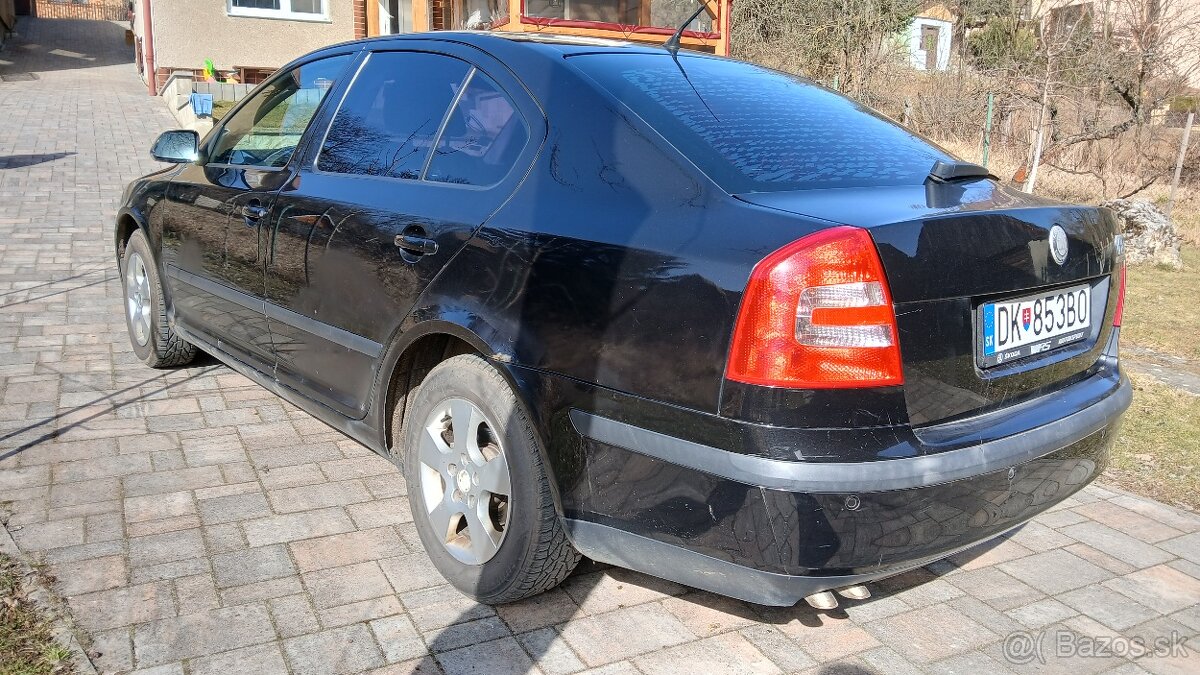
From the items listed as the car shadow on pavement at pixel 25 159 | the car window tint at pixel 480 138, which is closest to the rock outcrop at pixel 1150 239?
the car window tint at pixel 480 138

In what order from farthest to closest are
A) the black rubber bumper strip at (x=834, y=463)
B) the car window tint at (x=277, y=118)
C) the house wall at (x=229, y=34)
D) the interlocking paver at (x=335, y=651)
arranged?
the house wall at (x=229, y=34) → the car window tint at (x=277, y=118) → the interlocking paver at (x=335, y=651) → the black rubber bumper strip at (x=834, y=463)

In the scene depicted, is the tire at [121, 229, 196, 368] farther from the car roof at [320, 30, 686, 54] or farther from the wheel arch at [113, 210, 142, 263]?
the car roof at [320, 30, 686, 54]

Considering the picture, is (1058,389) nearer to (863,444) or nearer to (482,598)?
(863,444)

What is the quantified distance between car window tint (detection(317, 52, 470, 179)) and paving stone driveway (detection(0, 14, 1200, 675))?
4.14 ft

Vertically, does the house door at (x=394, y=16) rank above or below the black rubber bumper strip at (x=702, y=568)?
above

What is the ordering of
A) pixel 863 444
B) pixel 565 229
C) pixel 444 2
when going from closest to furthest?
1. pixel 863 444
2. pixel 565 229
3. pixel 444 2

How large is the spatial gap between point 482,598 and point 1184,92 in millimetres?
12542

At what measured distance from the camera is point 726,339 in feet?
7.39

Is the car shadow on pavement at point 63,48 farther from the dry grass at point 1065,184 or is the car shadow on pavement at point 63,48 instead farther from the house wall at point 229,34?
the dry grass at point 1065,184

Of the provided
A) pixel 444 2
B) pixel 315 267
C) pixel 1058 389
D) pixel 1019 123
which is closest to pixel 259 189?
pixel 315 267

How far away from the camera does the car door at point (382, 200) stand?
297cm

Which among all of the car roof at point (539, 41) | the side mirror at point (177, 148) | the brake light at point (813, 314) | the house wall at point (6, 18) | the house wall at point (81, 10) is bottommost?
the brake light at point (813, 314)

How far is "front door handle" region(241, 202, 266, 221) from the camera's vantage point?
3820 mm

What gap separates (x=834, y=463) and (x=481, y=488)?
1120 millimetres
